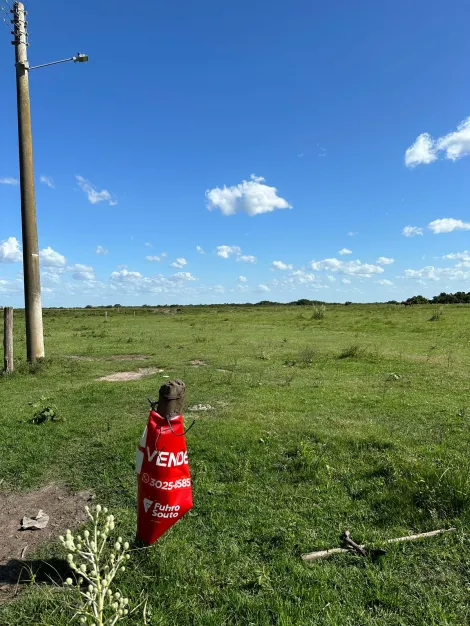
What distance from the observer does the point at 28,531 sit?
180 inches

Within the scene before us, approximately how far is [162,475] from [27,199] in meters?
12.5

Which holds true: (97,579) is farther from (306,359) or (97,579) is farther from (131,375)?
(306,359)

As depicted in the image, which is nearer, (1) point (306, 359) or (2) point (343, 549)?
(2) point (343, 549)

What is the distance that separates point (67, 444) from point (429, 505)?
212 inches

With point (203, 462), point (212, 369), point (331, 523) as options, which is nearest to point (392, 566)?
point (331, 523)

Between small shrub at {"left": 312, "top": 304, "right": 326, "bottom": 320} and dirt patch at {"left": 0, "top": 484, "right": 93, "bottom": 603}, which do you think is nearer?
dirt patch at {"left": 0, "top": 484, "right": 93, "bottom": 603}

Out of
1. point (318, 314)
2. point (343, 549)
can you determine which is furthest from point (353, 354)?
point (318, 314)

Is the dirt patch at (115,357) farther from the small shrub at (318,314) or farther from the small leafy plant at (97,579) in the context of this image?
the small shrub at (318,314)

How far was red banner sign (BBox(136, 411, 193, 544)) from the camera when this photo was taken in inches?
142

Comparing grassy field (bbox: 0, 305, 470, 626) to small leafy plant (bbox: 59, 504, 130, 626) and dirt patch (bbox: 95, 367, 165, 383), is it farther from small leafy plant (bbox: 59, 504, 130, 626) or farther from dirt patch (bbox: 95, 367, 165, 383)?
dirt patch (bbox: 95, 367, 165, 383)

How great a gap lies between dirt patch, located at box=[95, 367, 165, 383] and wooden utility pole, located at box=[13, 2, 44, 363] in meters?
2.54

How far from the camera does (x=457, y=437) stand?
6988 millimetres

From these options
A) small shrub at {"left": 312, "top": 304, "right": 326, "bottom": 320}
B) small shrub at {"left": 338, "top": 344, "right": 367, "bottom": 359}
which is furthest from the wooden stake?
small shrub at {"left": 312, "top": 304, "right": 326, "bottom": 320}

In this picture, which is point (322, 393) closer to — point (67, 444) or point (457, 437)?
point (457, 437)
